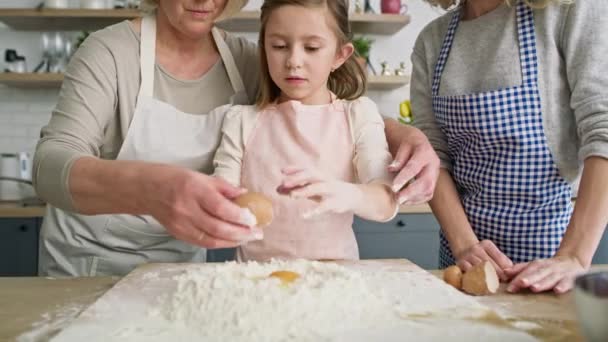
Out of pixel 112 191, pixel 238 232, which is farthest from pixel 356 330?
pixel 112 191

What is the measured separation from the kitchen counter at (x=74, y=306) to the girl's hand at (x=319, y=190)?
0.27m

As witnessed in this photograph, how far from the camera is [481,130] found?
143 cm

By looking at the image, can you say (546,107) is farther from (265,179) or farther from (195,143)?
(195,143)

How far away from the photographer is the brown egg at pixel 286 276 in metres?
1.01

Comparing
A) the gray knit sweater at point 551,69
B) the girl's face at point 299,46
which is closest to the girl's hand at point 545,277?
the gray knit sweater at point 551,69

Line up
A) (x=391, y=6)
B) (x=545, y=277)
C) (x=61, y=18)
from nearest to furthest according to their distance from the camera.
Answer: (x=545, y=277) → (x=61, y=18) → (x=391, y=6)

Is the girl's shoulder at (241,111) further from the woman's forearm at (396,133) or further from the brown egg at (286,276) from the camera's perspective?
the brown egg at (286,276)

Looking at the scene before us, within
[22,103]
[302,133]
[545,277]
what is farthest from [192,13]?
[22,103]

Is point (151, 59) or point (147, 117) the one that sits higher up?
point (151, 59)

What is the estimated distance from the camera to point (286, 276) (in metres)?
1.03

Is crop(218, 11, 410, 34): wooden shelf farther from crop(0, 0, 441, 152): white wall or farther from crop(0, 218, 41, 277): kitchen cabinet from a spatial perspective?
crop(0, 218, 41, 277): kitchen cabinet

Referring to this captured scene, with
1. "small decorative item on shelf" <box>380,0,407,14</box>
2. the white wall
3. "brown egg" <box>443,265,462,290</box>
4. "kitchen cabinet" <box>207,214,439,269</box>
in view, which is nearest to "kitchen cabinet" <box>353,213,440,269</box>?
"kitchen cabinet" <box>207,214,439,269</box>

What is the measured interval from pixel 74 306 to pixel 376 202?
587mm

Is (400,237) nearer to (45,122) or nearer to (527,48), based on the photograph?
(527,48)
